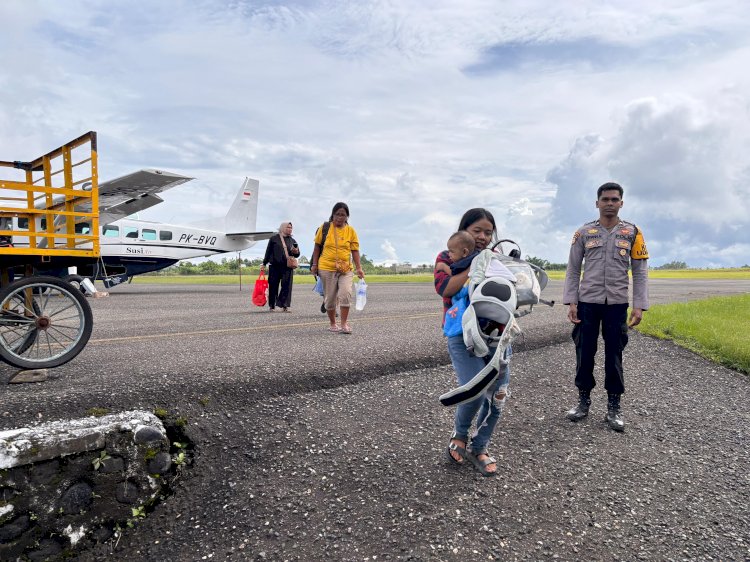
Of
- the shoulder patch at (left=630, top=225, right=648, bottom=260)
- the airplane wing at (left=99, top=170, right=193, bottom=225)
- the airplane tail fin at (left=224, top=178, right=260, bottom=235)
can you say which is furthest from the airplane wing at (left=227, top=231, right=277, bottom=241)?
the shoulder patch at (left=630, top=225, right=648, bottom=260)

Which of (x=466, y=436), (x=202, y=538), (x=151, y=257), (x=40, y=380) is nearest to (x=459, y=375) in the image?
(x=466, y=436)

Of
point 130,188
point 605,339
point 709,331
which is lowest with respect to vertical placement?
point 709,331

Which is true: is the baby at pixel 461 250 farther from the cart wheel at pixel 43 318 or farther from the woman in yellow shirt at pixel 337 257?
the woman in yellow shirt at pixel 337 257

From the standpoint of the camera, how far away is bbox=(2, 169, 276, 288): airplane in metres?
13.1

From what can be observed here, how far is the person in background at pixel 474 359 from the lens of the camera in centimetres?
342

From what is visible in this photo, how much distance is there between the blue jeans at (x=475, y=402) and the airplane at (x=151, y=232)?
8.28 meters

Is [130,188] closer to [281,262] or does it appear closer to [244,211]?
[281,262]

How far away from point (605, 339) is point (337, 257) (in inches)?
167

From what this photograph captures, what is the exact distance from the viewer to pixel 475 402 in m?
3.56

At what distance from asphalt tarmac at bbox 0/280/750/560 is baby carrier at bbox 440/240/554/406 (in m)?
0.86

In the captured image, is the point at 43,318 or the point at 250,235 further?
the point at 250,235

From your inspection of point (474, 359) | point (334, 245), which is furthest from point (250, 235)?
point (474, 359)

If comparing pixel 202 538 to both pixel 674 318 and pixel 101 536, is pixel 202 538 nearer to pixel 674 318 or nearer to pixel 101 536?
pixel 101 536

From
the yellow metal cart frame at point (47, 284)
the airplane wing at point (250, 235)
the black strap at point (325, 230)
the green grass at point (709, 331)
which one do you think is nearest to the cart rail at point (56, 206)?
the yellow metal cart frame at point (47, 284)
